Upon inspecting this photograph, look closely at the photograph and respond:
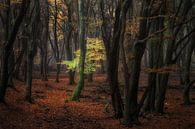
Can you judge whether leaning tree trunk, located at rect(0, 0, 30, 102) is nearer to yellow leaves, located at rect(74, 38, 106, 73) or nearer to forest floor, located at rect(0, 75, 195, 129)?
forest floor, located at rect(0, 75, 195, 129)

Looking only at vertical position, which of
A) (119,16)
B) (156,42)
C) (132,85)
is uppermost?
(119,16)

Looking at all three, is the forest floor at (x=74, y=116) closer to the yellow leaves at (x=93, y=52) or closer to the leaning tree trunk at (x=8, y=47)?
the leaning tree trunk at (x=8, y=47)

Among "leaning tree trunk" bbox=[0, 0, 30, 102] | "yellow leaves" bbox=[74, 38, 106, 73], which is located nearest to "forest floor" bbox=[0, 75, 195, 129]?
"leaning tree trunk" bbox=[0, 0, 30, 102]

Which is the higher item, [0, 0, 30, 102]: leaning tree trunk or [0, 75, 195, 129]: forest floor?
[0, 0, 30, 102]: leaning tree trunk

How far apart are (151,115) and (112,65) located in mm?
4099

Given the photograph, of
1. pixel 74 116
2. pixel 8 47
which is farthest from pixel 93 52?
pixel 8 47

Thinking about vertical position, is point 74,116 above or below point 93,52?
below

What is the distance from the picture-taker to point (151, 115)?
696 inches

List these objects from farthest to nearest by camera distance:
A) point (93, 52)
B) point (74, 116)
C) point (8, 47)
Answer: point (93, 52) → point (74, 116) → point (8, 47)

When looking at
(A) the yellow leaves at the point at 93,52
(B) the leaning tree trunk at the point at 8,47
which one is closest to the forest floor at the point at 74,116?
(B) the leaning tree trunk at the point at 8,47

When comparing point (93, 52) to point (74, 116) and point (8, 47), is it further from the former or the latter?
point (8, 47)

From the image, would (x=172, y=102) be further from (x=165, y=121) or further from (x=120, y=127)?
(x=120, y=127)

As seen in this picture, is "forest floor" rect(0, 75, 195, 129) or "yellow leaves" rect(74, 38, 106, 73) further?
"yellow leaves" rect(74, 38, 106, 73)

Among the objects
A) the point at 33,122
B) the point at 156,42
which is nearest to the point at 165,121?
the point at 156,42
